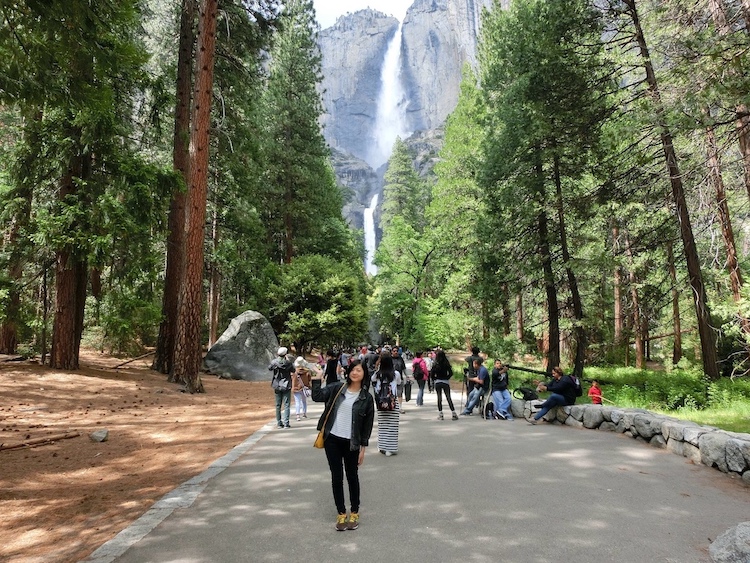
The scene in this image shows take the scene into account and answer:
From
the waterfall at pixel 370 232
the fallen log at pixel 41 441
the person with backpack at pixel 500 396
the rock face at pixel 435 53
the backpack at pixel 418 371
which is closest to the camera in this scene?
the fallen log at pixel 41 441

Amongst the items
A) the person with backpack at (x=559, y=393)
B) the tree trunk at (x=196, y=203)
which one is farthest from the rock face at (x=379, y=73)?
the person with backpack at (x=559, y=393)

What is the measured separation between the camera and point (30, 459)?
6.24m

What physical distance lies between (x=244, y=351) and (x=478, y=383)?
38.5 feet

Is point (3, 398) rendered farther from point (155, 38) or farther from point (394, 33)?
point (394, 33)

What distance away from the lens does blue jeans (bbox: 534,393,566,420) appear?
30.0ft

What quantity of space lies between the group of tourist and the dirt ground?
4.46 ft

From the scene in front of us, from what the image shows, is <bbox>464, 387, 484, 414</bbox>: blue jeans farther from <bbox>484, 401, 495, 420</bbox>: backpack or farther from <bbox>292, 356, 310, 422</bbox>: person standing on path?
<bbox>292, 356, 310, 422</bbox>: person standing on path

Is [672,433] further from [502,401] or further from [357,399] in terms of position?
[357,399]

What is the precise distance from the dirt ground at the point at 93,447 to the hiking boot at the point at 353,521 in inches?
80.0

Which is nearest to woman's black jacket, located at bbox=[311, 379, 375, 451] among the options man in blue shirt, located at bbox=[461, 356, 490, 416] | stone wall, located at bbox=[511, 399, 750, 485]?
stone wall, located at bbox=[511, 399, 750, 485]

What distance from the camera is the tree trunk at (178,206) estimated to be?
47.6ft

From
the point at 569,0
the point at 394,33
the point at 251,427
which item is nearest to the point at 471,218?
the point at 569,0

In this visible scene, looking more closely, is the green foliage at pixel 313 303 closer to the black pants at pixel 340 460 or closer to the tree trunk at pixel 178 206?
the tree trunk at pixel 178 206

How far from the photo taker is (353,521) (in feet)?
12.7
